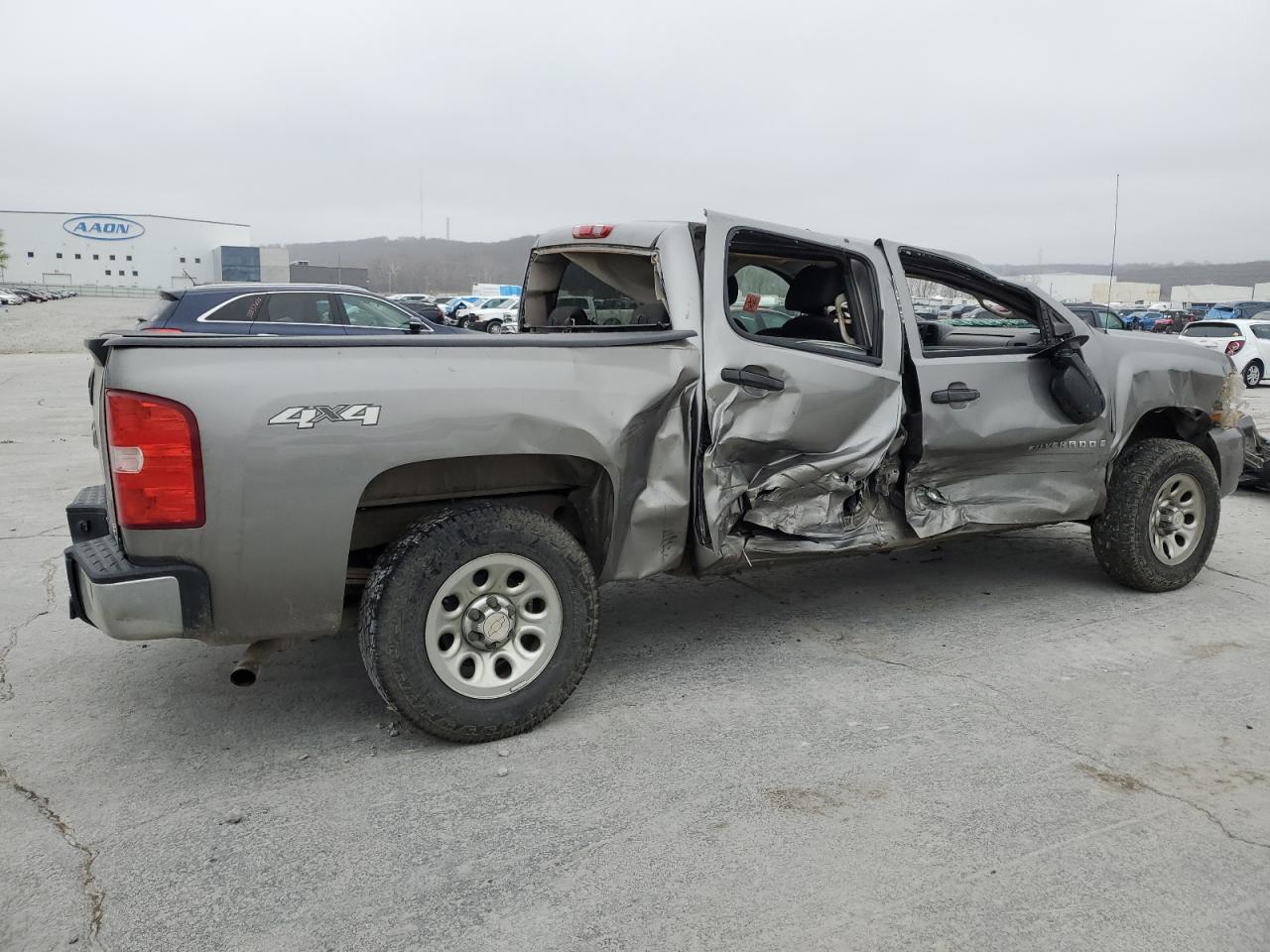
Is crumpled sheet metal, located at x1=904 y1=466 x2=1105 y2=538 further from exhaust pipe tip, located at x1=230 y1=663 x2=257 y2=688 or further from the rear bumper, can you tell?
the rear bumper

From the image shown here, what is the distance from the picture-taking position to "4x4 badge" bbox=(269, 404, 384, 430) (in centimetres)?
310

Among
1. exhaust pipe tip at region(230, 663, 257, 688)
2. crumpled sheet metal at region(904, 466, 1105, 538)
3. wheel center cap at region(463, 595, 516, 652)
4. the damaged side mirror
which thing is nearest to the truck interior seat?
crumpled sheet metal at region(904, 466, 1105, 538)

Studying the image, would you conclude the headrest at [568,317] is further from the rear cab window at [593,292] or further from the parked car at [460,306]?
the parked car at [460,306]

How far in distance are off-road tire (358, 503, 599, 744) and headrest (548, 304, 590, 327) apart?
1.66m

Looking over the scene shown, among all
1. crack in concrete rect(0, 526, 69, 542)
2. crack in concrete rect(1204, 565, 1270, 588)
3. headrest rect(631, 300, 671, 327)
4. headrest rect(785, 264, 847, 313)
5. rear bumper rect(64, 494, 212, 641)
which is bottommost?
crack in concrete rect(1204, 565, 1270, 588)

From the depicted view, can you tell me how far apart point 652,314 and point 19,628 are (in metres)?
3.47

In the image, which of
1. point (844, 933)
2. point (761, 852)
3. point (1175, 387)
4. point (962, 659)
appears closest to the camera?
point (844, 933)

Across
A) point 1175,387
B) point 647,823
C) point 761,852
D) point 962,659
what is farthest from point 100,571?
point 1175,387

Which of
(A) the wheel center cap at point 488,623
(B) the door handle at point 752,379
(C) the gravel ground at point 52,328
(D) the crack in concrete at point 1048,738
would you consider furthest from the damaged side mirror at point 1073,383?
(C) the gravel ground at point 52,328

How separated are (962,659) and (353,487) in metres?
2.84

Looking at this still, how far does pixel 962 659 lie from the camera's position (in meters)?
4.43

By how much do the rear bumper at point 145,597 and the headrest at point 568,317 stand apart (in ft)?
7.97

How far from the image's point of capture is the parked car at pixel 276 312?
477 inches

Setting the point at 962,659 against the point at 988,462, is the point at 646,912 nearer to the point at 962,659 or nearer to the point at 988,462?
the point at 962,659
